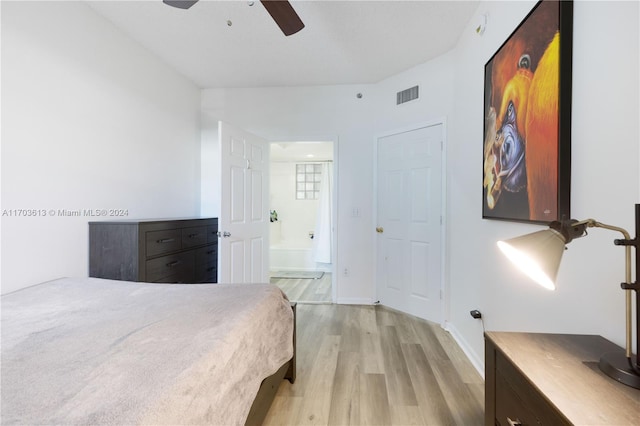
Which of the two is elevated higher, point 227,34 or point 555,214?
point 227,34

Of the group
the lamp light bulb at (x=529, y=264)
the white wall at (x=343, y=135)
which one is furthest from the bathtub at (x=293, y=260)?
the lamp light bulb at (x=529, y=264)

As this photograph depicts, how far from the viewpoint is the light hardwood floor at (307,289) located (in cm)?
351

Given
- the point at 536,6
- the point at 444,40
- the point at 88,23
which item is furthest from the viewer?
the point at 444,40

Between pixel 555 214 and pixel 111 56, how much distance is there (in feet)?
10.3

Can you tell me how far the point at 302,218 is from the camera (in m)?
5.89

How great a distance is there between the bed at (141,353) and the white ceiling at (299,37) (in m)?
2.02

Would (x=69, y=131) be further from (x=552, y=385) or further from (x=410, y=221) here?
(x=410, y=221)

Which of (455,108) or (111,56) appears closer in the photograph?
(111,56)

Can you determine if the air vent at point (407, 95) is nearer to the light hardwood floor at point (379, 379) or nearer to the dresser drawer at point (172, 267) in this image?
the light hardwood floor at point (379, 379)

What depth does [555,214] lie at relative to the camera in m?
1.15

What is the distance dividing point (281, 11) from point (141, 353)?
177 centimetres

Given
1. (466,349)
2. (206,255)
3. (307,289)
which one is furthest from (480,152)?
(307,289)

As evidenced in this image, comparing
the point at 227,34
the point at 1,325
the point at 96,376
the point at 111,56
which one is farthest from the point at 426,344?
the point at 111,56

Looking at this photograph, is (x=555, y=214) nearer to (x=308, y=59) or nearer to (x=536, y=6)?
(x=536, y=6)
